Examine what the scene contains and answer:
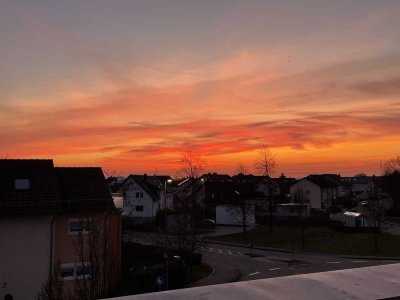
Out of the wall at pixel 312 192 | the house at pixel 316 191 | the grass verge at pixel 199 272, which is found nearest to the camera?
the grass verge at pixel 199 272

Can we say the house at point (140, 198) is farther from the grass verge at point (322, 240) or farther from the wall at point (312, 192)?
the wall at point (312, 192)

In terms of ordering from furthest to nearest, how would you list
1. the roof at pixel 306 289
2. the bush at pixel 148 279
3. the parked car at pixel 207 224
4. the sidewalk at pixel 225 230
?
the parked car at pixel 207 224 → the sidewalk at pixel 225 230 → the bush at pixel 148 279 → the roof at pixel 306 289

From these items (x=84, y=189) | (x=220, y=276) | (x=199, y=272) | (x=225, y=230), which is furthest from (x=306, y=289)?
(x=225, y=230)

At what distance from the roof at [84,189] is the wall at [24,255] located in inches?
85.1

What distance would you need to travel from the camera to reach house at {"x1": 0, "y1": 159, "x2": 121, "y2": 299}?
83.3ft

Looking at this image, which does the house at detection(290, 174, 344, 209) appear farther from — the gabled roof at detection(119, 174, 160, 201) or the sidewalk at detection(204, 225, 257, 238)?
the gabled roof at detection(119, 174, 160, 201)

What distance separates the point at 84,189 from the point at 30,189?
3.20m

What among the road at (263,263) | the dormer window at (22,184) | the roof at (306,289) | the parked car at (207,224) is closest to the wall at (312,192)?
the parked car at (207,224)

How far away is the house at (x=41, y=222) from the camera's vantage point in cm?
2538

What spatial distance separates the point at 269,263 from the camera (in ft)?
138

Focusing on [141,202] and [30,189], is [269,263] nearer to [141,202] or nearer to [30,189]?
[30,189]

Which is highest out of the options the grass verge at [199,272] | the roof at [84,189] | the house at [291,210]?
the roof at [84,189]

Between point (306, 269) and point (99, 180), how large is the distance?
58.3 feet

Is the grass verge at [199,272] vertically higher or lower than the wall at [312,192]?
lower
